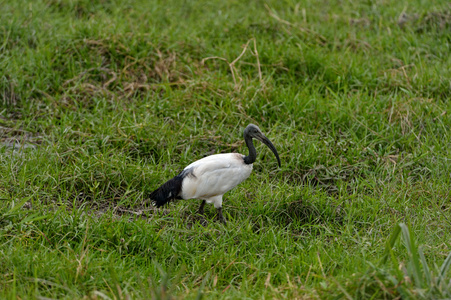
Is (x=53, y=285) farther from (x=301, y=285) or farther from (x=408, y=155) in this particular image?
(x=408, y=155)

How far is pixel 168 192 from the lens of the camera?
17.1 feet

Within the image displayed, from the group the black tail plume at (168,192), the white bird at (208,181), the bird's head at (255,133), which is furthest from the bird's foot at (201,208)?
the bird's head at (255,133)

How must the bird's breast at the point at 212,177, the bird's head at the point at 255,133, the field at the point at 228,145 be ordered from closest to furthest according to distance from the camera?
the field at the point at 228,145 < the bird's breast at the point at 212,177 < the bird's head at the point at 255,133

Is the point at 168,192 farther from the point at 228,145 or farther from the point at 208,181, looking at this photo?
the point at 228,145

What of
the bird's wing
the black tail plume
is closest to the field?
the black tail plume

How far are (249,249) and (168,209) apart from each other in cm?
106

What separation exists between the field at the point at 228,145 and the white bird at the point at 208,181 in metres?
0.23

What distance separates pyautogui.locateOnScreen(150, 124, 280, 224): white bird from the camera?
515 cm

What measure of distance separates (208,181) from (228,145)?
1.30m

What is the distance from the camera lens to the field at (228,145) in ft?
13.9

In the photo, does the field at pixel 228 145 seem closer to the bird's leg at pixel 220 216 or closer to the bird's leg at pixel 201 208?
the bird's leg at pixel 201 208

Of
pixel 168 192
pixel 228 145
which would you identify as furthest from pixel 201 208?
pixel 228 145

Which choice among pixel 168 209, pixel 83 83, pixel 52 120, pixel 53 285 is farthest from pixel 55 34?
pixel 53 285

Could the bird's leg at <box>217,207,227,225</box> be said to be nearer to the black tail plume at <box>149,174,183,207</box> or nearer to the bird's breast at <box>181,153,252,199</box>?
the bird's breast at <box>181,153,252,199</box>
